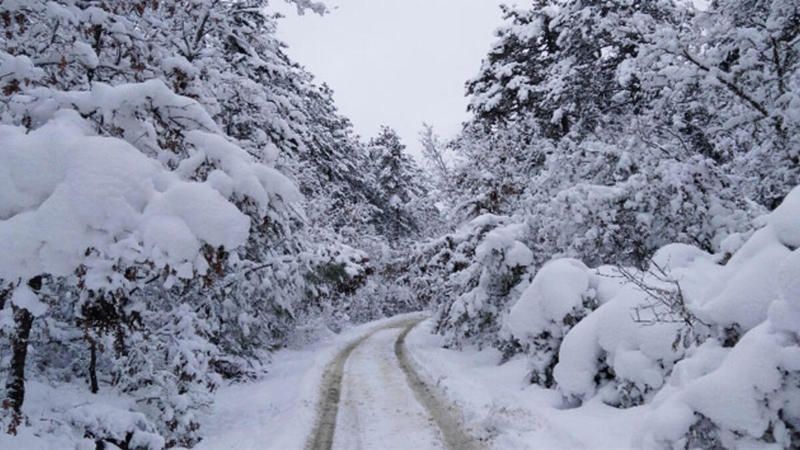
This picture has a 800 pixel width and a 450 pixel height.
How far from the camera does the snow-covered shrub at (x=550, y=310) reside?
1035 cm

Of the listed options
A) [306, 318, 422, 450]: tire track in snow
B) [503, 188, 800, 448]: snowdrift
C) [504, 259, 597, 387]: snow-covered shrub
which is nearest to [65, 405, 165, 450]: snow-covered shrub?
[306, 318, 422, 450]: tire track in snow

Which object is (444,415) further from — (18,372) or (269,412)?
(18,372)

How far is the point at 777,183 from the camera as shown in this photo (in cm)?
1116

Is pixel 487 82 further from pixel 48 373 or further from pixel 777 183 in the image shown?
pixel 48 373

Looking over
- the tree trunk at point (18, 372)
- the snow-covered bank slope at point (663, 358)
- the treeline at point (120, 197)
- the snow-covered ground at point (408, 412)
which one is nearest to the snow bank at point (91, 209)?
the treeline at point (120, 197)

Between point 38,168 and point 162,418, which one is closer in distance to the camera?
point 38,168

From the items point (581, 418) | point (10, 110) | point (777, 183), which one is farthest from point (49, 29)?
point (777, 183)

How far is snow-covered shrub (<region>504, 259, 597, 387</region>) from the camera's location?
408 inches

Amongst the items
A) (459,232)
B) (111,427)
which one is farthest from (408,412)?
(459,232)

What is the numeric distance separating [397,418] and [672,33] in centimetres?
881

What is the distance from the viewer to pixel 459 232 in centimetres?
1850

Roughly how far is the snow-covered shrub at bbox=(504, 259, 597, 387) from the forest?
49 mm

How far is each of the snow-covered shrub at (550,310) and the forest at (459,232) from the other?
0.05m

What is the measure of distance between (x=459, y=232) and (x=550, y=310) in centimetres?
809
